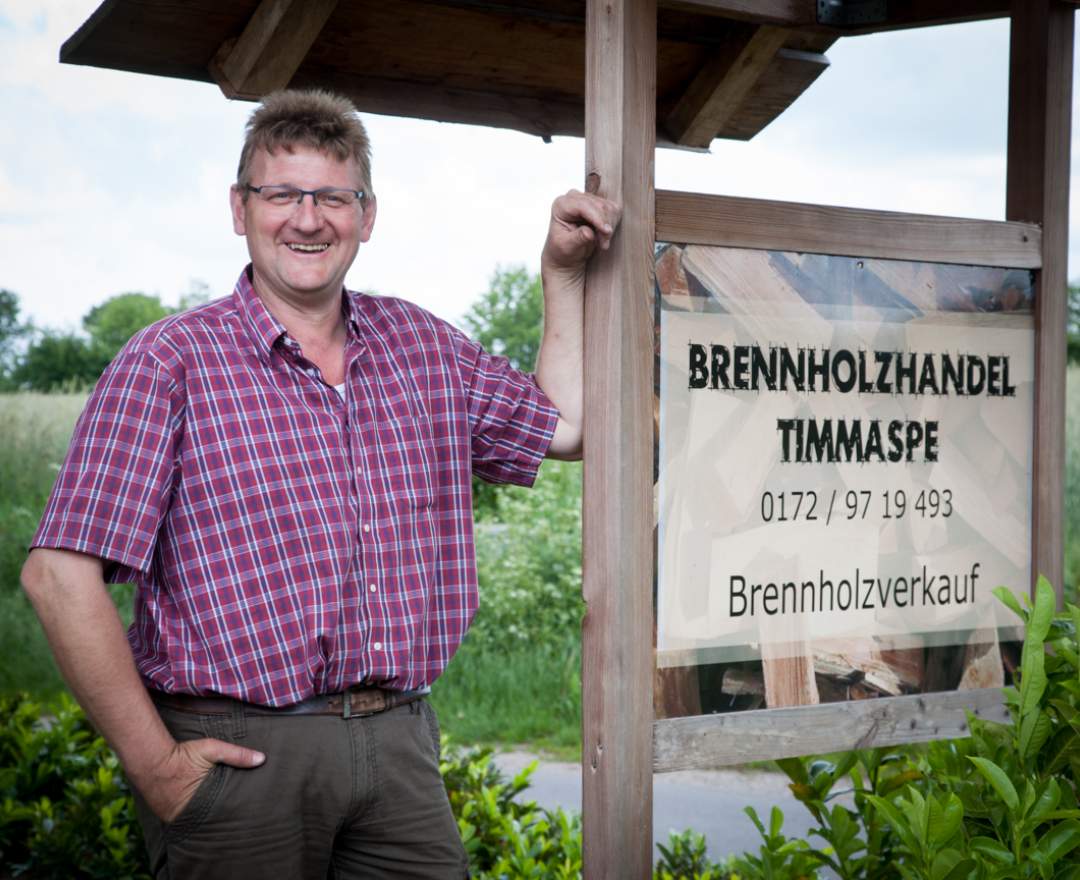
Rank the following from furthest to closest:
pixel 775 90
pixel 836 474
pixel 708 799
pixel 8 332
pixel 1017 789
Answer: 1. pixel 8 332
2. pixel 708 799
3. pixel 775 90
4. pixel 836 474
5. pixel 1017 789

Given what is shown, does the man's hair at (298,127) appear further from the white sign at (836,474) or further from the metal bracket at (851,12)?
the metal bracket at (851,12)

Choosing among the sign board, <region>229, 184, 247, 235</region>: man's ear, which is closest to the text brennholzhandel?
the sign board

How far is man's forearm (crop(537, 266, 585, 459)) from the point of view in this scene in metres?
2.49

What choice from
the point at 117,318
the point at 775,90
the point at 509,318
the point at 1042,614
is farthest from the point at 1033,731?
the point at 117,318

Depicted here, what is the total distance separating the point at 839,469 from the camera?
8.91 ft

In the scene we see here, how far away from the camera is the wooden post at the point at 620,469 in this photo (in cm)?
238

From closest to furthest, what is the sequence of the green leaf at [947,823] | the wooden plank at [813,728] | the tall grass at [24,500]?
the green leaf at [947,823] < the wooden plank at [813,728] < the tall grass at [24,500]

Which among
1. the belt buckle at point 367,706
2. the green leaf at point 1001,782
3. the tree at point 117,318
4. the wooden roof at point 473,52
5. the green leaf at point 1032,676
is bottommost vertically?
the green leaf at point 1001,782

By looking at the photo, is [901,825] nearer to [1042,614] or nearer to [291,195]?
[1042,614]

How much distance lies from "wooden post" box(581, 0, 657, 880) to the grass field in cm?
443

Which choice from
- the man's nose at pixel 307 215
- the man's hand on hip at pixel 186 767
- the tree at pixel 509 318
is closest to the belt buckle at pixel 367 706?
the man's hand on hip at pixel 186 767

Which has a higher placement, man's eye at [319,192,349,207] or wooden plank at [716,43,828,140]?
wooden plank at [716,43,828,140]

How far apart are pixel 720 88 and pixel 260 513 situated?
1.87 metres

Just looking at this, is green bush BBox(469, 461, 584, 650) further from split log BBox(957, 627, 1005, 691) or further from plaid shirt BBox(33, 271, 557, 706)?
plaid shirt BBox(33, 271, 557, 706)
